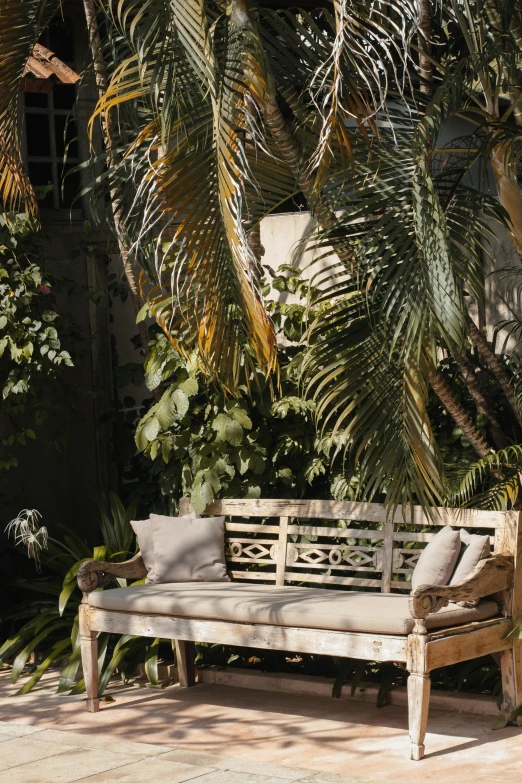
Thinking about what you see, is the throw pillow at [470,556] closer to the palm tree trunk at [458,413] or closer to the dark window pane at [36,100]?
the palm tree trunk at [458,413]

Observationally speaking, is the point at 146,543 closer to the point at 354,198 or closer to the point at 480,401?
the point at 480,401

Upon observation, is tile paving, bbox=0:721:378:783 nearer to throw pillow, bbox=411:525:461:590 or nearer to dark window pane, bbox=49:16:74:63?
throw pillow, bbox=411:525:461:590

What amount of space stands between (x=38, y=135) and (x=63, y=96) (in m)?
0.37

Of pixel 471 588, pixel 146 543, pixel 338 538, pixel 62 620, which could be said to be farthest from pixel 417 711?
pixel 62 620

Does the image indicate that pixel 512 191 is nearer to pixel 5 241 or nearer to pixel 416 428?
pixel 416 428

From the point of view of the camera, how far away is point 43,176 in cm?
790

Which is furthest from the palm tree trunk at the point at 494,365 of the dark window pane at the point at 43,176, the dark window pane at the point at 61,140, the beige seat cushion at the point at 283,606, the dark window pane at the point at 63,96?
the dark window pane at the point at 63,96

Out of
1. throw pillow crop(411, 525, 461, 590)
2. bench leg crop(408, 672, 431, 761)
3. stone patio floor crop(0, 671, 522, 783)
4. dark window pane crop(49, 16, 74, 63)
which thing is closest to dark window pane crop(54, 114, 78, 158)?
dark window pane crop(49, 16, 74, 63)

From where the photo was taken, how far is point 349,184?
489 centimetres

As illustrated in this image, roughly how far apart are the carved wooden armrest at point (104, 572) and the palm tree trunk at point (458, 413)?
1801 millimetres

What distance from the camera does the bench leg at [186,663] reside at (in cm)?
564

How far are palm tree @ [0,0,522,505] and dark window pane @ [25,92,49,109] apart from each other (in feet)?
9.30

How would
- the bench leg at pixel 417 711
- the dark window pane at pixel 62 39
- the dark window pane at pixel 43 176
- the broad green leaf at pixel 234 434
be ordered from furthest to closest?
the dark window pane at pixel 62 39 → the dark window pane at pixel 43 176 → the broad green leaf at pixel 234 434 → the bench leg at pixel 417 711

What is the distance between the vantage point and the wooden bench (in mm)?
4406
